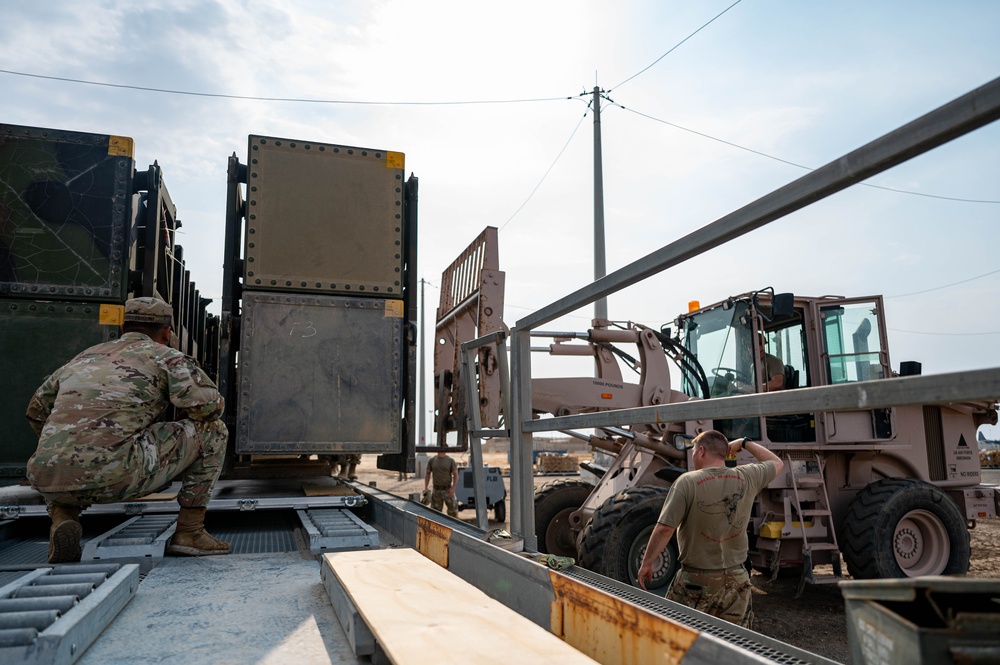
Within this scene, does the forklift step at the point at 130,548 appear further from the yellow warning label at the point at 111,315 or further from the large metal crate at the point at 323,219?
the large metal crate at the point at 323,219

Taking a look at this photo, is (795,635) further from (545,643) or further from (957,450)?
(545,643)

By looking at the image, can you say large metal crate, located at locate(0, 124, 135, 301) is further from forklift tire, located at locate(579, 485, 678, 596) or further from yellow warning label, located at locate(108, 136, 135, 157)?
forklift tire, located at locate(579, 485, 678, 596)

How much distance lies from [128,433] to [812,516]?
5.84m

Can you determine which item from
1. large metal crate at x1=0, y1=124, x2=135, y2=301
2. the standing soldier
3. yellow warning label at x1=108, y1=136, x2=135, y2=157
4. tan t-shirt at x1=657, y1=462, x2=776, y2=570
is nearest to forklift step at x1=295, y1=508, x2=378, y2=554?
the standing soldier

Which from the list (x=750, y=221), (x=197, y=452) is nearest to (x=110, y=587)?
(x=197, y=452)

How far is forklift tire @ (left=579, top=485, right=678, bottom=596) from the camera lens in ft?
19.2

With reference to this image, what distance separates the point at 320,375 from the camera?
4652 millimetres

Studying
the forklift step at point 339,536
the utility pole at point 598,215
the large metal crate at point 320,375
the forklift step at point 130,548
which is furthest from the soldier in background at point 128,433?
the utility pole at point 598,215

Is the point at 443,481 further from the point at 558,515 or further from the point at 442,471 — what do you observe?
the point at 558,515

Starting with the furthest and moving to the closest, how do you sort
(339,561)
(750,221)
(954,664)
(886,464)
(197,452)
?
(886,464)
(197,452)
(339,561)
(750,221)
(954,664)

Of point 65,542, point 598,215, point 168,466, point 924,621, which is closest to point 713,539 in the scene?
point 168,466

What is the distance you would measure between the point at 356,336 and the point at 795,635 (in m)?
4.14

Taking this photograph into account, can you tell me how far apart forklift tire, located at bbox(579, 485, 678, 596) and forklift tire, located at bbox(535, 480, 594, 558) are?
187 cm

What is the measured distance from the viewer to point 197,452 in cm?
360
